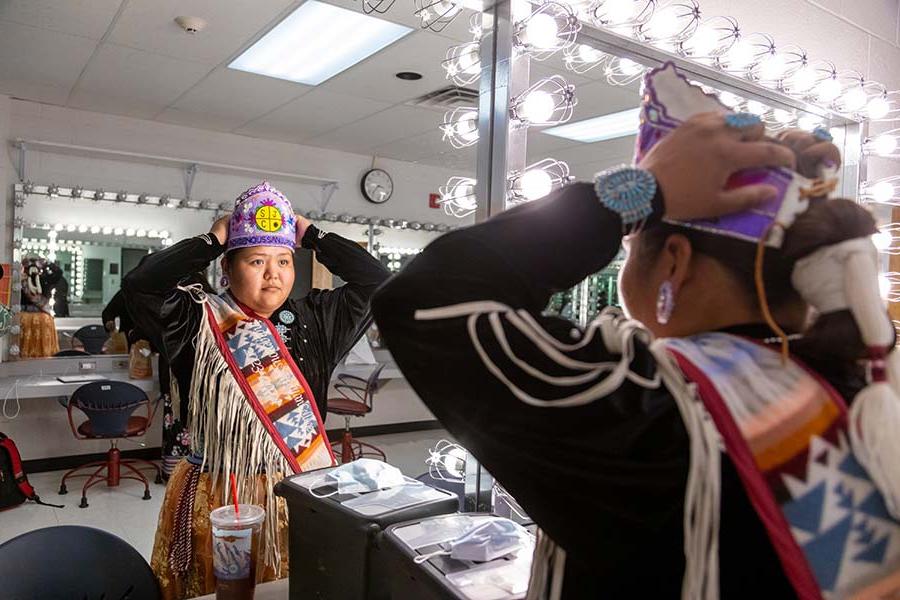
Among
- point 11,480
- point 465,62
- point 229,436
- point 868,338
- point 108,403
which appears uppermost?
point 465,62

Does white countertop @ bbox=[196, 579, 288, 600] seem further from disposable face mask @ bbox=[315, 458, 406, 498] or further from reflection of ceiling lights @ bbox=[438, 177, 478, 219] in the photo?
reflection of ceiling lights @ bbox=[438, 177, 478, 219]

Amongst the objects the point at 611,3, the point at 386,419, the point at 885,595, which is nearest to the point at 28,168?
the point at 386,419

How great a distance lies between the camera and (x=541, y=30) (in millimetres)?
1281

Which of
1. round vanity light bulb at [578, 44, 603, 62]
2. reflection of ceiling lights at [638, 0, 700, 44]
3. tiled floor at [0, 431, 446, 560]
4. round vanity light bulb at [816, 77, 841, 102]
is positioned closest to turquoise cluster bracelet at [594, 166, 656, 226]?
round vanity light bulb at [578, 44, 603, 62]

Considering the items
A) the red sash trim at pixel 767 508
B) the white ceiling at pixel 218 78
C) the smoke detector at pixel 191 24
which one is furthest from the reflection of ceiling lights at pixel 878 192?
the smoke detector at pixel 191 24

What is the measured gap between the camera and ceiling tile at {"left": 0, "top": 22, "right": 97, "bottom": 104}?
2818mm

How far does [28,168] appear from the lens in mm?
3996

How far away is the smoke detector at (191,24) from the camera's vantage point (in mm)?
2598

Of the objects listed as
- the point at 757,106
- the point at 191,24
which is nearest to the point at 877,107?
the point at 757,106

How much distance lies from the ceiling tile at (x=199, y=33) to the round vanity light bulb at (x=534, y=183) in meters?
1.67

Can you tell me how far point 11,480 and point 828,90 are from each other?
4.28m

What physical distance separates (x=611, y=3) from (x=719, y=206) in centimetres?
107

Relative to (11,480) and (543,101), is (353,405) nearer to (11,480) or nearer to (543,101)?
(11,480)

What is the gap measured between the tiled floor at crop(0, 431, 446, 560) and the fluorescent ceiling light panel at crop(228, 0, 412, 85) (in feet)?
6.03
